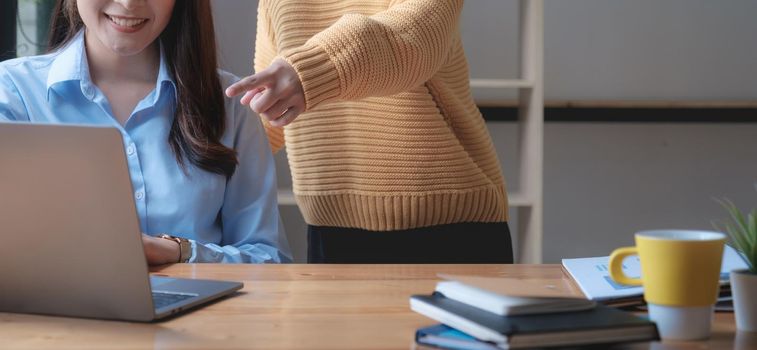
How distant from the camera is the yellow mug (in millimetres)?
870

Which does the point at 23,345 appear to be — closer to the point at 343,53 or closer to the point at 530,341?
the point at 530,341

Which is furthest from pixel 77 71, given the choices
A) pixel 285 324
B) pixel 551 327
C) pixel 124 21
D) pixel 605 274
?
pixel 551 327

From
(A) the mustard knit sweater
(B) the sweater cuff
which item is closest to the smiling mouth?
(A) the mustard knit sweater

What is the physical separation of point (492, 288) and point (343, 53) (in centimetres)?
55

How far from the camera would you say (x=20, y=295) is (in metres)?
1.03

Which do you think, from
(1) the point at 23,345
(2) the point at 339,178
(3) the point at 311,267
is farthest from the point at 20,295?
(2) the point at 339,178

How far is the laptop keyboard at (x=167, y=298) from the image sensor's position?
3.40ft

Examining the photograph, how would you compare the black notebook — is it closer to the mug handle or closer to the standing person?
the mug handle

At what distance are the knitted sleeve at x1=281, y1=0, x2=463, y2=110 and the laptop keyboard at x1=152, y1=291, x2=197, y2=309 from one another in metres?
0.34

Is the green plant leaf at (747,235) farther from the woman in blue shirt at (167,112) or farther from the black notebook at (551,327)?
the woman in blue shirt at (167,112)

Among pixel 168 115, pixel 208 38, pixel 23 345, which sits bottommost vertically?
pixel 23 345

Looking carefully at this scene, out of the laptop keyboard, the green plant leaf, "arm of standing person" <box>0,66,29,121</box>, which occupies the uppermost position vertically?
"arm of standing person" <box>0,66,29,121</box>

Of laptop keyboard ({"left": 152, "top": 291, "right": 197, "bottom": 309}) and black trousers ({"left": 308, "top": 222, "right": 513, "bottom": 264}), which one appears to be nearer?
laptop keyboard ({"left": 152, "top": 291, "right": 197, "bottom": 309})

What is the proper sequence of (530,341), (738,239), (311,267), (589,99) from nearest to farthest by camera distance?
1. (530,341)
2. (738,239)
3. (311,267)
4. (589,99)
